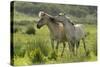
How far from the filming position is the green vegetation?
223 cm

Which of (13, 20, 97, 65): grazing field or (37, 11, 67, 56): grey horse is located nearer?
(13, 20, 97, 65): grazing field

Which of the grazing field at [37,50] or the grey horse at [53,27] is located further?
the grey horse at [53,27]

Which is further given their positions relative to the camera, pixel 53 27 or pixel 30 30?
pixel 53 27

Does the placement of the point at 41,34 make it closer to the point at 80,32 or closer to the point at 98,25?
the point at 80,32

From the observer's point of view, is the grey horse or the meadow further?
the grey horse

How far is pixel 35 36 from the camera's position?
7.59 feet

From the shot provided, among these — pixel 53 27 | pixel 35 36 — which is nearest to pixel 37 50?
pixel 35 36

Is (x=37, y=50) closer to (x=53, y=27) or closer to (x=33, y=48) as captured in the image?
(x=33, y=48)

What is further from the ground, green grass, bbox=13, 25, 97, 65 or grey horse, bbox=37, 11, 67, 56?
grey horse, bbox=37, 11, 67, 56

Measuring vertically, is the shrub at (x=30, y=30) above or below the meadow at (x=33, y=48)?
above

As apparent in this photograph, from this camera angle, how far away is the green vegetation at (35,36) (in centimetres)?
223

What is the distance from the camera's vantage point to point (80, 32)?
2533mm

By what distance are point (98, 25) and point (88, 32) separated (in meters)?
0.19
